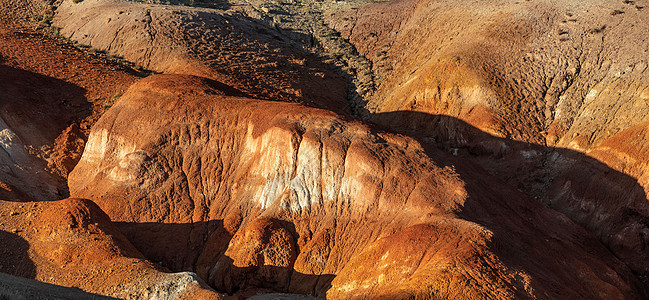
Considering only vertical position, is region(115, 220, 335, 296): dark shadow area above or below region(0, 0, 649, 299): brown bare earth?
below

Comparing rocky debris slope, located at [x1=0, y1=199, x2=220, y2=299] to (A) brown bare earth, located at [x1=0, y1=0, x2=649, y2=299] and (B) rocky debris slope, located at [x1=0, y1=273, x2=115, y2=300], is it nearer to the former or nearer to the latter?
(A) brown bare earth, located at [x1=0, y1=0, x2=649, y2=299]

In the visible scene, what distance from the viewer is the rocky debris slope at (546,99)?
31.4 metres

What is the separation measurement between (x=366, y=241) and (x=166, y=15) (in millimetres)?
28975

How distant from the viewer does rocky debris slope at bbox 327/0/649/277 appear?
3139 cm

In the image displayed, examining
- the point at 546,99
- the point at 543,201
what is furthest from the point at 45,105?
the point at 546,99

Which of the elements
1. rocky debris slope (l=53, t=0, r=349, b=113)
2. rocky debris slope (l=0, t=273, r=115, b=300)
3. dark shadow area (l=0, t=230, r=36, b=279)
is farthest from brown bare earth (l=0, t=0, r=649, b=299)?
rocky debris slope (l=0, t=273, r=115, b=300)

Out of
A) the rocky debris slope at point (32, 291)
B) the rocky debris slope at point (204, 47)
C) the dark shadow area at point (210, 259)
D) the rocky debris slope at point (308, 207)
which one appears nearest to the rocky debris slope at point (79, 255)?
the dark shadow area at point (210, 259)

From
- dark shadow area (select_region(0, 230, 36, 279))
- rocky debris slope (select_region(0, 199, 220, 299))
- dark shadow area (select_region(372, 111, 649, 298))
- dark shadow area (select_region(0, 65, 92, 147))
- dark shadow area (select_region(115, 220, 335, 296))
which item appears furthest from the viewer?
dark shadow area (select_region(0, 65, 92, 147))

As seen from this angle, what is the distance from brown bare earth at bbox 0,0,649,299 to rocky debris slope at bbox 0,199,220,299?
0.28 feet

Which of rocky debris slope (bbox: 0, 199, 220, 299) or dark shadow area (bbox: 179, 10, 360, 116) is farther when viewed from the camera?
→ dark shadow area (bbox: 179, 10, 360, 116)

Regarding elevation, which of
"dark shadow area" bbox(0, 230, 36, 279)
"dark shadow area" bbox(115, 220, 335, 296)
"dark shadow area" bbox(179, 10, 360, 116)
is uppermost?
"dark shadow area" bbox(179, 10, 360, 116)

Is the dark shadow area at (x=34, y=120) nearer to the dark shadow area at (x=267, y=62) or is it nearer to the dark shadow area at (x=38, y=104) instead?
the dark shadow area at (x=38, y=104)

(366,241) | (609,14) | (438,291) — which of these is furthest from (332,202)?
(609,14)

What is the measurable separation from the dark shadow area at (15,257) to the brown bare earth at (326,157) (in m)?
0.07
